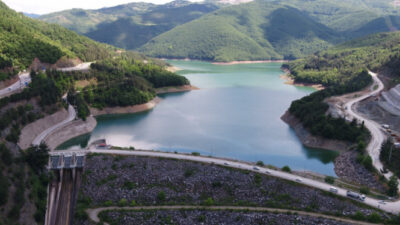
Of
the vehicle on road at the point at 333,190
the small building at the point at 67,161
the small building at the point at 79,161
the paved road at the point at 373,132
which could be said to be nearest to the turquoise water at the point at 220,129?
the paved road at the point at 373,132

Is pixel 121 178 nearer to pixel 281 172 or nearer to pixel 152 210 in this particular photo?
pixel 152 210

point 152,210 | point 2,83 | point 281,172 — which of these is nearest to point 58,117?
point 2,83

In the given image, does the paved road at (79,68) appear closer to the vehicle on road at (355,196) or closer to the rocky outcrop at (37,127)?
the rocky outcrop at (37,127)

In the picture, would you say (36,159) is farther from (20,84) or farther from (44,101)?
(20,84)

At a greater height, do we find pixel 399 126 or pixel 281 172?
pixel 399 126

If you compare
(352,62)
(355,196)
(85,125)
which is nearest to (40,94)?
(85,125)
